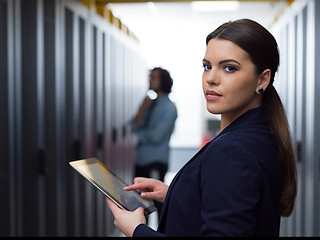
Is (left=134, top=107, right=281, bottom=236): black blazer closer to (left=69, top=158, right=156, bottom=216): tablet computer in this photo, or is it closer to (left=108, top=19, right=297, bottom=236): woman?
(left=108, top=19, right=297, bottom=236): woman

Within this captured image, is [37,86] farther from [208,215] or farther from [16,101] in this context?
[208,215]

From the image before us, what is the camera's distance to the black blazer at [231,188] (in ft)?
3.00

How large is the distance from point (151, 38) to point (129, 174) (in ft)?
11.2

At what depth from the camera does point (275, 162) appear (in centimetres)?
103

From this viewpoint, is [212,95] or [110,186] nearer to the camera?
[212,95]

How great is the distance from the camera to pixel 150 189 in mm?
1400

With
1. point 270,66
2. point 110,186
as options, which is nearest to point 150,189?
point 110,186

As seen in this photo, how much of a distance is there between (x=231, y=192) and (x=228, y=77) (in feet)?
0.98

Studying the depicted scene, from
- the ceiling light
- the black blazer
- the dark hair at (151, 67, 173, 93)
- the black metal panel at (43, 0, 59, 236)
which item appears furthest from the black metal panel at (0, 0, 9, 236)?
the ceiling light

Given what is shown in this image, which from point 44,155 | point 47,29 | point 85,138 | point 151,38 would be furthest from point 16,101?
point 151,38

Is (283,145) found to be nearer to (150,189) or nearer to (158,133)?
(150,189)

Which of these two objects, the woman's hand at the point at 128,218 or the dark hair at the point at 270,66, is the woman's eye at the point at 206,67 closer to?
the dark hair at the point at 270,66

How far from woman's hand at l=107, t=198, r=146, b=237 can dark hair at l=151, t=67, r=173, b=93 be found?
2.73 meters

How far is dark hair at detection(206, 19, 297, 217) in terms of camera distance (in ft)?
3.39
